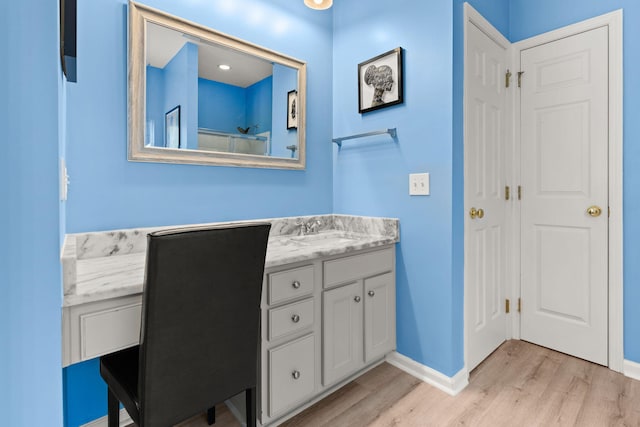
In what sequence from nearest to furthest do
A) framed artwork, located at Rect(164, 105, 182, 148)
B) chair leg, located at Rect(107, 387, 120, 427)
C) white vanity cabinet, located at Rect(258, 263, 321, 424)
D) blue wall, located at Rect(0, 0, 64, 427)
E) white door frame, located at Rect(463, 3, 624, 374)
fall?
blue wall, located at Rect(0, 0, 64, 427) → chair leg, located at Rect(107, 387, 120, 427) → white vanity cabinet, located at Rect(258, 263, 321, 424) → framed artwork, located at Rect(164, 105, 182, 148) → white door frame, located at Rect(463, 3, 624, 374)

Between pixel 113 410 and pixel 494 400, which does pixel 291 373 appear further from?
pixel 494 400

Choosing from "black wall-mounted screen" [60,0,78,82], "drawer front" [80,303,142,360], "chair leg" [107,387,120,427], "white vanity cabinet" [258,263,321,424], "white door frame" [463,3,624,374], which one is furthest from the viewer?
"white door frame" [463,3,624,374]

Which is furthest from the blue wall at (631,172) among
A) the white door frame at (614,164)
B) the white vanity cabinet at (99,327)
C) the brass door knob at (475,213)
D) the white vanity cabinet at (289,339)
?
the white vanity cabinet at (99,327)

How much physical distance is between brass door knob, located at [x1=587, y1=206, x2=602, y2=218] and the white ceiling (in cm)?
212

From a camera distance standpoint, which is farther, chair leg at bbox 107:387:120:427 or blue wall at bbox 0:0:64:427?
chair leg at bbox 107:387:120:427

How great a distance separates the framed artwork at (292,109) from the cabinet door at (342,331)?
→ 109 cm

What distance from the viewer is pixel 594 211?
6.52ft

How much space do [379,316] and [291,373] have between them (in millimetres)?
652

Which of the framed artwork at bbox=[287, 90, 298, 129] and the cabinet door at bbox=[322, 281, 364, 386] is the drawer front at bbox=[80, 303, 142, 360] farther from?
the framed artwork at bbox=[287, 90, 298, 129]

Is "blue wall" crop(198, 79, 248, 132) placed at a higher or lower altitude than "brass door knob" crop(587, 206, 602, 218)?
higher

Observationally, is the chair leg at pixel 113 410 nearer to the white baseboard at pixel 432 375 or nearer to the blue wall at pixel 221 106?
the blue wall at pixel 221 106

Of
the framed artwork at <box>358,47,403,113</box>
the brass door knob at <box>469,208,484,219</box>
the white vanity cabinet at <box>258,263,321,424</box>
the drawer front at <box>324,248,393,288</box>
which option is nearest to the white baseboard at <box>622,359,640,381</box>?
the brass door knob at <box>469,208,484,219</box>

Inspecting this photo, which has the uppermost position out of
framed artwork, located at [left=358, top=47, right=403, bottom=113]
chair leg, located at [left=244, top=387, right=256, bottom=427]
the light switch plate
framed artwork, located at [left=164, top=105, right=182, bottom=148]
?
framed artwork, located at [left=358, top=47, right=403, bottom=113]

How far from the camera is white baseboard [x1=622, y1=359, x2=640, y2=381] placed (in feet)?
6.07
